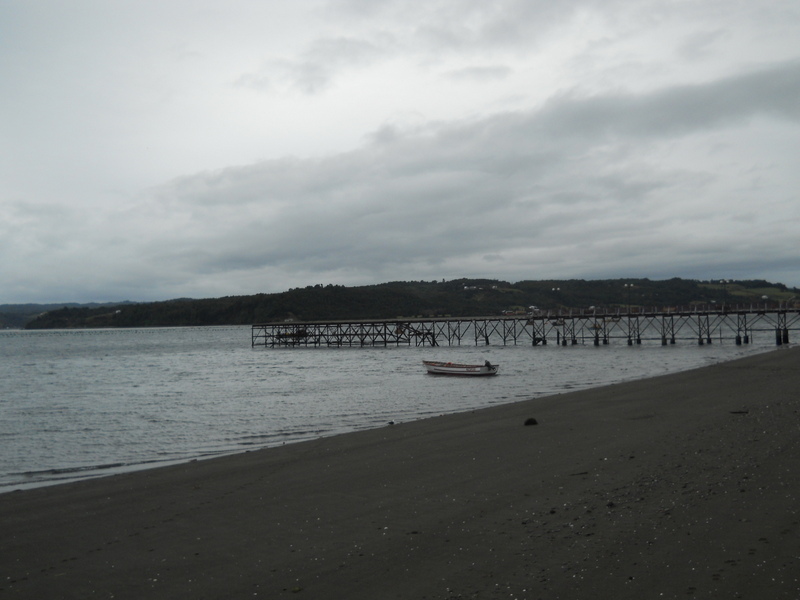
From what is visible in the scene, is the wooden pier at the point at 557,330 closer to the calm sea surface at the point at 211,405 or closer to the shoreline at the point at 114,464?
the calm sea surface at the point at 211,405

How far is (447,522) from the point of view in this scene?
7195mm

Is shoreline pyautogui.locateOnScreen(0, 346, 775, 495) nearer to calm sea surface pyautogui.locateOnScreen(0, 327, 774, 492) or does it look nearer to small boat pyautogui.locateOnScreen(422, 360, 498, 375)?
calm sea surface pyautogui.locateOnScreen(0, 327, 774, 492)

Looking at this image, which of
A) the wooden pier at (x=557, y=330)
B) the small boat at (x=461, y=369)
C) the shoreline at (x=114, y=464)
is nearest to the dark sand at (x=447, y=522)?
the shoreline at (x=114, y=464)

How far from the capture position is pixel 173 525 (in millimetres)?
8008

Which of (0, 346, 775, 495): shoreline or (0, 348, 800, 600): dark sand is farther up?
(0, 348, 800, 600): dark sand

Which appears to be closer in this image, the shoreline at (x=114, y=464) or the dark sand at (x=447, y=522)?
the dark sand at (x=447, y=522)

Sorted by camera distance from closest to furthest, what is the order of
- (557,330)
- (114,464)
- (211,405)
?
(114,464), (211,405), (557,330)

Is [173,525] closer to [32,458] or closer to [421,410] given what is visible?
[32,458]

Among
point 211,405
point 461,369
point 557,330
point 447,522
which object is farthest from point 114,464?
point 557,330

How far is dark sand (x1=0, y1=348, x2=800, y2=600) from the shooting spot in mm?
5469

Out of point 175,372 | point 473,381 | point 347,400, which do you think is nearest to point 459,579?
point 347,400

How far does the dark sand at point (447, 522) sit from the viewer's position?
5469mm

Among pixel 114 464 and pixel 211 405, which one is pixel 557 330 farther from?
pixel 114 464

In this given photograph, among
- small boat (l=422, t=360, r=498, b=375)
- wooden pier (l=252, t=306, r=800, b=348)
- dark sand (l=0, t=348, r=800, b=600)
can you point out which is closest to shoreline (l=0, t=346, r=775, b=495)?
dark sand (l=0, t=348, r=800, b=600)
